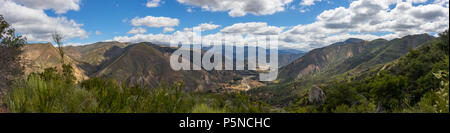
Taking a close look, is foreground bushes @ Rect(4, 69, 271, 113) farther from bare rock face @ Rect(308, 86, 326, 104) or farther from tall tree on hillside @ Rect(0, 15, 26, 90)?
bare rock face @ Rect(308, 86, 326, 104)

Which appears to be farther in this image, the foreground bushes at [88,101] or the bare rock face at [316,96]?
the bare rock face at [316,96]

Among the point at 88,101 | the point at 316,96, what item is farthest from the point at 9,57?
the point at 316,96

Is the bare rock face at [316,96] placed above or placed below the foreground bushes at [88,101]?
below

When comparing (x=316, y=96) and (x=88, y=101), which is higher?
(x=88, y=101)

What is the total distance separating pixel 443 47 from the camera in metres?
53.8

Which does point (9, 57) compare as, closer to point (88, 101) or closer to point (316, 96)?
point (88, 101)

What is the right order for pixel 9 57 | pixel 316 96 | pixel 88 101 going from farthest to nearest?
pixel 316 96 → pixel 9 57 → pixel 88 101

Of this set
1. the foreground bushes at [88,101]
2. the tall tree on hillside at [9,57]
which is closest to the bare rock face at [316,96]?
the tall tree on hillside at [9,57]

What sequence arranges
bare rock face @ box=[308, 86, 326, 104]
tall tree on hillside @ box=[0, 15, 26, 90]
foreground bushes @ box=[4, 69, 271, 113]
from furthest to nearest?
bare rock face @ box=[308, 86, 326, 104] < tall tree on hillside @ box=[0, 15, 26, 90] < foreground bushes @ box=[4, 69, 271, 113]

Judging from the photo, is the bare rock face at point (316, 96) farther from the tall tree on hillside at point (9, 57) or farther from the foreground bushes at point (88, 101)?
the foreground bushes at point (88, 101)

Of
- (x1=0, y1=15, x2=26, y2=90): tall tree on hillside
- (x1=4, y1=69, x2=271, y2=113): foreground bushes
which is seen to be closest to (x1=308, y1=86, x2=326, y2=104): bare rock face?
(x1=0, y1=15, x2=26, y2=90): tall tree on hillside

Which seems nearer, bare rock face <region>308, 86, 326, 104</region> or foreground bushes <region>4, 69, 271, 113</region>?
foreground bushes <region>4, 69, 271, 113</region>

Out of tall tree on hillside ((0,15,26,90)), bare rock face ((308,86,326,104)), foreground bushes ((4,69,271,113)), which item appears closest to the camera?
foreground bushes ((4,69,271,113))
